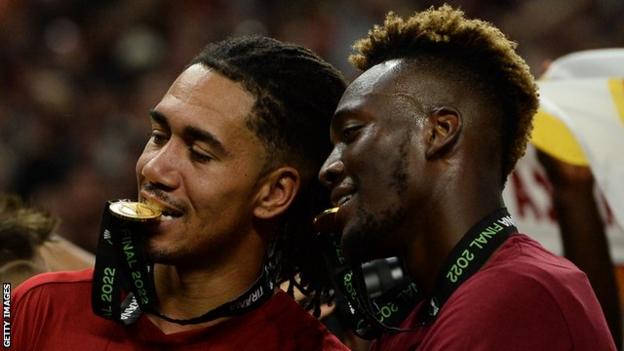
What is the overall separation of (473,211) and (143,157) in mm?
780

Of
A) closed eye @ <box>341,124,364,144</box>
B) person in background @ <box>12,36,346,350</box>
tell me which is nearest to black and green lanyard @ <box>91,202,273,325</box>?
person in background @ <box>12,36,346,350</box>

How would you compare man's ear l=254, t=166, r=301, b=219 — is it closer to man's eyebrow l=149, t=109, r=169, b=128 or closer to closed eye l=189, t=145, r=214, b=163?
closed eye l=189, t=145, r=214, b=163

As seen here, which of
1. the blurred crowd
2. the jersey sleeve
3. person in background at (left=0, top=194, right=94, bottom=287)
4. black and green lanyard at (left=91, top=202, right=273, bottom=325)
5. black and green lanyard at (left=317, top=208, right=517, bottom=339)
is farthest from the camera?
the blurred crowd

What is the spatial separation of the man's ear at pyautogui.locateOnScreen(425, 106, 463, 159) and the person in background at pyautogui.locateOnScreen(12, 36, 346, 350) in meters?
0.45

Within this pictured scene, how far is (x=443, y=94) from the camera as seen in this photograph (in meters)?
2.47

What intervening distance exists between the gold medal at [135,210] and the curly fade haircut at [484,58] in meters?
0.62

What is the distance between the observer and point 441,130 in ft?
7.98

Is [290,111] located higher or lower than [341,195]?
higher

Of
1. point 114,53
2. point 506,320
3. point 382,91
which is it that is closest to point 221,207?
point 382,91

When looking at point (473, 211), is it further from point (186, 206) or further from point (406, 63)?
point (186, 206)

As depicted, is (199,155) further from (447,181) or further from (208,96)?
(447,181)

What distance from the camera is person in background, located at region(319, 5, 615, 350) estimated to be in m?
2.24

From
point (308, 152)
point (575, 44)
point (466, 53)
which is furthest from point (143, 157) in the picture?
point (575, 44)

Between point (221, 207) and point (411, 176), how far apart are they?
0.49m
